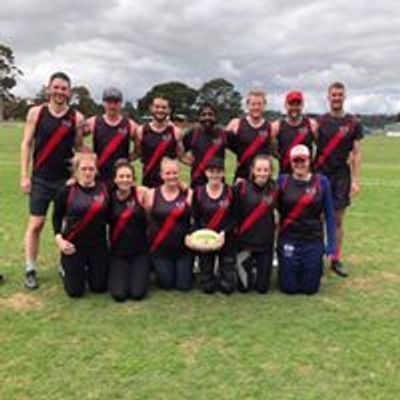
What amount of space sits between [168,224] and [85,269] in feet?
3.17

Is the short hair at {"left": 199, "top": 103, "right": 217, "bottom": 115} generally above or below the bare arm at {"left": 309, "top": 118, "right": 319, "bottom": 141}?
above

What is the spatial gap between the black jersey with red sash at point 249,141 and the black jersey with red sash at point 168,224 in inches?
33.7

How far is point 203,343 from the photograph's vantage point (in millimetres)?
5574

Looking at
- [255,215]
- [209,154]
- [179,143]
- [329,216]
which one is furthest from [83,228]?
[329,216]

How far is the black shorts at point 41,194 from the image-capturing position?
716 cm

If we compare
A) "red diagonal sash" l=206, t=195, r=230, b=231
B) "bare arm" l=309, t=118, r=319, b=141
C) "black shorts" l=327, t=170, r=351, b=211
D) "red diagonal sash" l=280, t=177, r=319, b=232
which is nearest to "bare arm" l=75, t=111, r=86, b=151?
"red diagonal sash" l=206, t=195, r=230, b=231

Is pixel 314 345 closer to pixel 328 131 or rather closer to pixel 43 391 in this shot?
pixel 43 391

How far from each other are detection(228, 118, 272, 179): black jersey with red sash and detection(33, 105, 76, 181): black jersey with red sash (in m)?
1.76

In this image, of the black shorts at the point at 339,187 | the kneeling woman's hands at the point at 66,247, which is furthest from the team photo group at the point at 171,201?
the black shorts at the point at 339,187

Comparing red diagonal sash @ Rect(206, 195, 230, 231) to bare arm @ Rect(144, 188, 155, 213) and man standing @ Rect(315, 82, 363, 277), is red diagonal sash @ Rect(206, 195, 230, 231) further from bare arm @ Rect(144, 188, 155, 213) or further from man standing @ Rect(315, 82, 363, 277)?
man standing @ Rect(315, 82, 363, 277)

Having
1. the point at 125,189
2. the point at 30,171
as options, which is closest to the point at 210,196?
the point at 125,189

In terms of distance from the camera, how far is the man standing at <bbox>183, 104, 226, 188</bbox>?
7.51 metres

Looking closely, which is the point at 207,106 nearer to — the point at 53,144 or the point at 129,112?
the point at 53,144

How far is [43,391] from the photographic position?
15.2 ft
